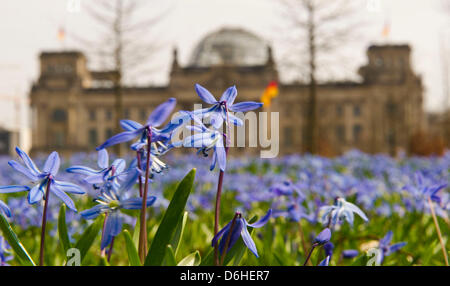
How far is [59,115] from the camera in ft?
Result: 208

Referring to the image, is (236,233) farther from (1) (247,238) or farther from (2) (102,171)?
(2) (102,171)

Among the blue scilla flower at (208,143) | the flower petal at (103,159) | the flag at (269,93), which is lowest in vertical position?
the flower petal at (103,159)

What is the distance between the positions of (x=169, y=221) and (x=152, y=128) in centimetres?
21

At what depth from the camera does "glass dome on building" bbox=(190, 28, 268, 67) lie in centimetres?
6625

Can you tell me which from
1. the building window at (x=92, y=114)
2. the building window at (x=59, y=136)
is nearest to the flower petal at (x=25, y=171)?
the building window at (x=92, y=114)

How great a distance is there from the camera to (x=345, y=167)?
6.87m

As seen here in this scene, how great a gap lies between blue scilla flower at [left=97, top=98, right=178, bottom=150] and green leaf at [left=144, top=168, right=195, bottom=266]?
11 centimetres

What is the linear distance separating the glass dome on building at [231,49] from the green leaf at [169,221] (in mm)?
64540

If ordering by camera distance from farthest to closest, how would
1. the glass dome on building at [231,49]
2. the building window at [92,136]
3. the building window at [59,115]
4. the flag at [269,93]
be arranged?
the glass dome on building at [231,49] → the building window at [92,136] → the building window at [59,115] → the flag at [269,93]

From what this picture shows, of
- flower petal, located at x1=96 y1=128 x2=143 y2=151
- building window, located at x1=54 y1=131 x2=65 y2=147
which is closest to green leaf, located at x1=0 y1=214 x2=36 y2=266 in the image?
flower petal, located at x1=96 y1=128 x2=143 y2=151

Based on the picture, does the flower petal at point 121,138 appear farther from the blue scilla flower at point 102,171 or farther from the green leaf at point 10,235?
the green leaf at point 10,235

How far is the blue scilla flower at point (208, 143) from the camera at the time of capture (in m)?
0.86

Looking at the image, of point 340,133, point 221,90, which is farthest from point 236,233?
point 340,133
